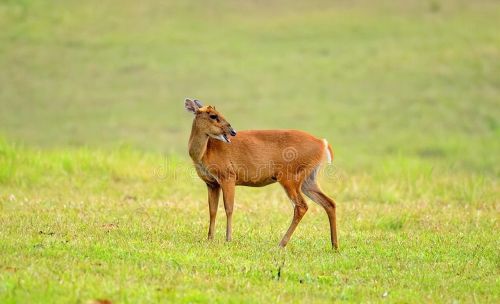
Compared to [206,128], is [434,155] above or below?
below

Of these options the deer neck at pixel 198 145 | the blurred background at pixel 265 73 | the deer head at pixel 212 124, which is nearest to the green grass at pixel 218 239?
the deer neck at pixel 198 145

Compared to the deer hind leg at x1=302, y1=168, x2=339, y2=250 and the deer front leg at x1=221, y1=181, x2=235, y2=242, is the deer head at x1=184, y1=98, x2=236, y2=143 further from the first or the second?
the deer hind leg at x1=302, y1=168, x2=339, y2=250

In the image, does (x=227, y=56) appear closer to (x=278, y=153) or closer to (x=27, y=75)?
(x=27, y=75)

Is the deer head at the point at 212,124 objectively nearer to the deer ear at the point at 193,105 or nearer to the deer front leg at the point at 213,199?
the deer ear at the point at 193,105

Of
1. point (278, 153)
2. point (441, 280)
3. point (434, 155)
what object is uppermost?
point (278, 153)

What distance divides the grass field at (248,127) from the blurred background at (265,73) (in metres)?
0.07

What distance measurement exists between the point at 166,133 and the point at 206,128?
13211mm

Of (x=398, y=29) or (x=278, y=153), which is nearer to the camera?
(x=278, y=153)

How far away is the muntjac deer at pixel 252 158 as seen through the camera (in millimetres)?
9969

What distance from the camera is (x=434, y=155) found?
21.9 m

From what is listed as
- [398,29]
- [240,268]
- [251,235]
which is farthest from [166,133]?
[240,268]

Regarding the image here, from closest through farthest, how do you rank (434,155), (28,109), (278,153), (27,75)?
(278,153) → (434,155) → (28,109) → (27,75)

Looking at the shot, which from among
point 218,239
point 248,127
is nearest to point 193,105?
point 218,239

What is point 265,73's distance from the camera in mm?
27203
